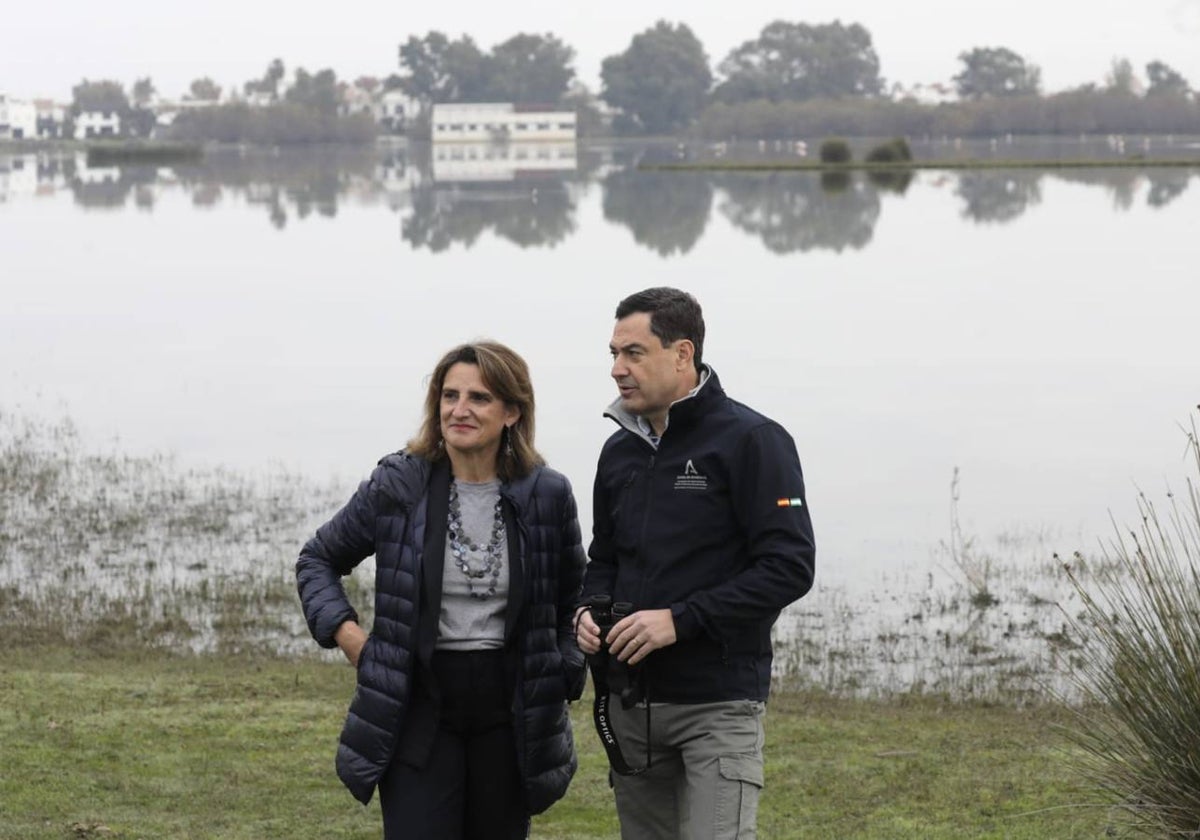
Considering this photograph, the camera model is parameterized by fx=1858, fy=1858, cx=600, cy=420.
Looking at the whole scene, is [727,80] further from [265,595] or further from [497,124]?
[265,595]

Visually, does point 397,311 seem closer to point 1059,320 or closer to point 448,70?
point 1059,320

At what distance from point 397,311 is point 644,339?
28.7 m

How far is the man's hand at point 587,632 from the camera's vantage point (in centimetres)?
447

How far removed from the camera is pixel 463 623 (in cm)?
450

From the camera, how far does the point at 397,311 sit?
33.0m

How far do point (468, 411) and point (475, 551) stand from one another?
13.5 inches

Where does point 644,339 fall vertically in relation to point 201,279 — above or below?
above

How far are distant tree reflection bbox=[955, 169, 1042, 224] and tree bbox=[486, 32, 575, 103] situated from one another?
357 feet

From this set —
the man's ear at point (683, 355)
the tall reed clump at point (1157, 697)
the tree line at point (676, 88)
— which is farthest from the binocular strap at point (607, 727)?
the tree line at point (676, 88)

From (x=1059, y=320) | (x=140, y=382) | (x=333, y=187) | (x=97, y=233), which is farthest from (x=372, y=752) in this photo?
(x=333, y=187)

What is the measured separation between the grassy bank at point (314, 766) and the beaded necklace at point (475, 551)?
8.65 feet

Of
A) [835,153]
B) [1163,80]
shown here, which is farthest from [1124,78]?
[835,153]

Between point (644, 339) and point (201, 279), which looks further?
point (201, 279)

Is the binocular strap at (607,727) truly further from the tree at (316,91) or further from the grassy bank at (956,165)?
the tree at (316,91)
